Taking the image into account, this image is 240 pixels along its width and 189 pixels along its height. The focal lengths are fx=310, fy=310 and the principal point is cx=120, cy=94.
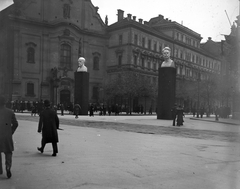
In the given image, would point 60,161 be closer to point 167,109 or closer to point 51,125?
point 51,125

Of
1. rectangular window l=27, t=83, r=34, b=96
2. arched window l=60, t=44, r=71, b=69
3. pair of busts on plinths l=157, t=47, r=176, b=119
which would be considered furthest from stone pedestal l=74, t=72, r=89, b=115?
arched window l=60, t=44, r=71, b=69

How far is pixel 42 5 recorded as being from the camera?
49.9 m

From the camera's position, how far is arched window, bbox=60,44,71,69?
172 feet

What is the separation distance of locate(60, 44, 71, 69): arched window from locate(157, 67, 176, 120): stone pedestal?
2892cm

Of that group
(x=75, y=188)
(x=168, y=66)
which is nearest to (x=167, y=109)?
(x=168, y=66)

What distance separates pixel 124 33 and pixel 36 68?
17.8 m

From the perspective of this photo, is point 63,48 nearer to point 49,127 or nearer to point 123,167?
point 49,127

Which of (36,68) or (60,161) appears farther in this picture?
(36,68)

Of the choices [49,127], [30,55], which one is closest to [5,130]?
[49,127]

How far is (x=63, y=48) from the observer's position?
52.5m

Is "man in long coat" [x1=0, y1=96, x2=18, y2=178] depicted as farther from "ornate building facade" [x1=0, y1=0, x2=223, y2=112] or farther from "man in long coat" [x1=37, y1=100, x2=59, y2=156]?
"ornate building facade" [x1=0, y1=0, x2=223, y2=112]

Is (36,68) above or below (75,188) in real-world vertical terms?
above

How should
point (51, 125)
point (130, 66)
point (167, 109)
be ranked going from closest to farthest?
point (51, 125)
point (167, 109)
point (130, 66)

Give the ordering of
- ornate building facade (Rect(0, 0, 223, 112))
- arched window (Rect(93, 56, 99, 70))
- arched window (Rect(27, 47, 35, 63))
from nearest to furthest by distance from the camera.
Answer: ornate building facade (Rect(0, 0, 223, 112)) < arched window (Rect(27, 47, 35, 63)) < arched window (Rect(93, 56, 99, 70))
